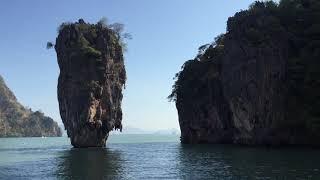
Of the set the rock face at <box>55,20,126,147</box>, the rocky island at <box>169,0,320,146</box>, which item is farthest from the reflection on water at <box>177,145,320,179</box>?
the rock face at <box>55,20,126,147</box>

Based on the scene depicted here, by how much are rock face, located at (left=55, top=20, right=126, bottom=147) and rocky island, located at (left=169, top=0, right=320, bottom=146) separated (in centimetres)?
2227

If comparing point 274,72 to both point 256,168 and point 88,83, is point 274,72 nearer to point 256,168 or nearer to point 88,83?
point 88,83

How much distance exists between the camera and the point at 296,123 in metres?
78.6

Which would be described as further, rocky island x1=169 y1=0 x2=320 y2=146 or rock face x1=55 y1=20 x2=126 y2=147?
rock face x1=55 y1=20 x2=126 y2=147

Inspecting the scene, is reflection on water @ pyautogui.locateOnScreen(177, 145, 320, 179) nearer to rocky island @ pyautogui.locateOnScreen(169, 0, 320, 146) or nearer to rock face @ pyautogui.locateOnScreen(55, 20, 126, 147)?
rocky island @ pyautogui.locateOnScreen(169, 0, 320, 146)

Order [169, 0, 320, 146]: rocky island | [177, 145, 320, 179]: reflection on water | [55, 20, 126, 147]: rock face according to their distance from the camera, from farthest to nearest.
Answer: [55, 20, 126, 147]: rock face → [169, 0, 320, 146]: rocky island → [177, 145, 320, 179]: reflection on water

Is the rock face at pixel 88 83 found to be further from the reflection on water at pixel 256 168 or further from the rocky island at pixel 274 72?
the reflection on water at pixel 256 168

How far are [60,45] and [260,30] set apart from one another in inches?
1542

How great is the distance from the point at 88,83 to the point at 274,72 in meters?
33.7

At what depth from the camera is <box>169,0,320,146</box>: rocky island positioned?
77625 millimetres

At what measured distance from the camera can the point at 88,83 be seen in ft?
300

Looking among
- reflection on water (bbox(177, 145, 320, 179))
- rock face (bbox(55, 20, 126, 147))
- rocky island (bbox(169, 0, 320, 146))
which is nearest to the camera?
reflection on water (bbox(177, 145, 320, 179))

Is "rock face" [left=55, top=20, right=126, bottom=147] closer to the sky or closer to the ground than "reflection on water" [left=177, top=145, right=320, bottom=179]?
closer to the sky

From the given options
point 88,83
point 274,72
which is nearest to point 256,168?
point 274,72
